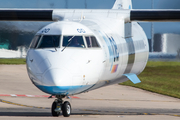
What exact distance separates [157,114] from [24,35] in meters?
23.1

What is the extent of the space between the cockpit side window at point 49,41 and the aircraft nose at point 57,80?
1.07 m

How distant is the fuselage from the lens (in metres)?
10.7

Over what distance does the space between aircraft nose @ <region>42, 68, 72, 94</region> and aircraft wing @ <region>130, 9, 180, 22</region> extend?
718 centimetres

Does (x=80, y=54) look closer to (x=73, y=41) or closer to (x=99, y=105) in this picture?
(x=73, y=41)

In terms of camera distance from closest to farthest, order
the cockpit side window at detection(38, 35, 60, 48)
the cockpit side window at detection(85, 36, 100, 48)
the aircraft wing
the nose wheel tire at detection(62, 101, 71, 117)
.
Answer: the cockpit side window at detection(38, 35, 60, 48), the cockpit side window at detection(85, 36, 100, 48), the nose wheel tire at detection(62, 101, 71, 117), the aircraft wing

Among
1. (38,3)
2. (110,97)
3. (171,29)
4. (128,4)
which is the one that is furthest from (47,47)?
(38,3)

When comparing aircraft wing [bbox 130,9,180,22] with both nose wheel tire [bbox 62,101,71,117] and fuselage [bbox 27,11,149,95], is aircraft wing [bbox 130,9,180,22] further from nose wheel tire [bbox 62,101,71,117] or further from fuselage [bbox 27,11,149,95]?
nose wheel tire [bbox 62,101,71,117]

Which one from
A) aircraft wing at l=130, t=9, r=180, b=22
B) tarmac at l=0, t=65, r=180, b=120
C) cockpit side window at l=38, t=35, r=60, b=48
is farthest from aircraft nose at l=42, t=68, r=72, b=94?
aircraft wing at l=130, t=9, r=180, b=22

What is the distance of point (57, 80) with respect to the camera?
10.5 m

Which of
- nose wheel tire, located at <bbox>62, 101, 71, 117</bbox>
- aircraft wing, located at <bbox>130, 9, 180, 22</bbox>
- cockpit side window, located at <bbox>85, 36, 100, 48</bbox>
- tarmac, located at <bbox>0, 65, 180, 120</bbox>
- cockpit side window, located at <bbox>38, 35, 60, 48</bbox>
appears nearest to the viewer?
cockpit side window, located at <bbox>38, 35, 60, 48</bbox>

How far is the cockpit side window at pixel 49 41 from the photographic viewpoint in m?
11.5

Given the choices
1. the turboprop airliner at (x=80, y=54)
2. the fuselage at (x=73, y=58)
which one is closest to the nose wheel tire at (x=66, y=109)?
the turboprop airliner at (x=80, y=54)

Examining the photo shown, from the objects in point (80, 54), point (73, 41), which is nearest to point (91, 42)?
point (73, 41)

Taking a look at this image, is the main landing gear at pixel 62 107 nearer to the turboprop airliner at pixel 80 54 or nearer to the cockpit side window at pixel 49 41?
the turboprop airliner at pixel 80 54
